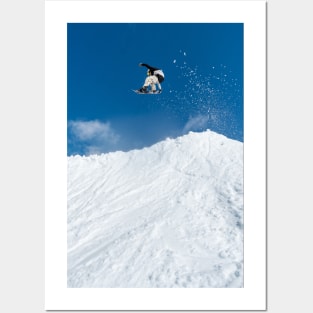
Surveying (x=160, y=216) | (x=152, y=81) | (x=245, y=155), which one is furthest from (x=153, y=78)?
(x=160, y=216)

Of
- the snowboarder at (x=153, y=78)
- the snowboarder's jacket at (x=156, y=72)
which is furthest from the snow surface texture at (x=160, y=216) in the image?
the snowboarder's jacket at (x=156, y=72)

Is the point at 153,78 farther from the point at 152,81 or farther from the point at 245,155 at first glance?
the point at 245,155

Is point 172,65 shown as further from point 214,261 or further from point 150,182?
point 214,261

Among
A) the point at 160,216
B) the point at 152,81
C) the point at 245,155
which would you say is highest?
the point at 152,81

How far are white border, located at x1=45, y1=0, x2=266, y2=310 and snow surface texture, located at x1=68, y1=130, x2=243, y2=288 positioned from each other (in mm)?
111

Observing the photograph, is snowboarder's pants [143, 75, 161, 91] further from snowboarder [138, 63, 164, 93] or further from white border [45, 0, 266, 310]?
white border [45, 0, 266, 310]

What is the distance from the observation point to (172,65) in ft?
14.5

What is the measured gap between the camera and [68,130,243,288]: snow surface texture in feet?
13.3

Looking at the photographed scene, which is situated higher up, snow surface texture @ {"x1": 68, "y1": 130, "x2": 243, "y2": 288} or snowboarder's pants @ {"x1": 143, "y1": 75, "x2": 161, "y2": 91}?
snowboarder's pants @ {"x1": 143, "y1": 75, "x2": 161, "y2": 91}

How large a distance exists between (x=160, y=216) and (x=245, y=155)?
1173mm

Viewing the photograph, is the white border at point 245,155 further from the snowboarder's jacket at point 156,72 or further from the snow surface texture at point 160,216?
the snowboarder's jacket at point 156,72

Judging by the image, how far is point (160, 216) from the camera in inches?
175

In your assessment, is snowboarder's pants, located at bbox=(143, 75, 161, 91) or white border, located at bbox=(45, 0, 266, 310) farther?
snowboarder's pants, located at bbox=(143, 75, 161, 91)

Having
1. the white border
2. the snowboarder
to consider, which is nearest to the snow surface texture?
the white border
